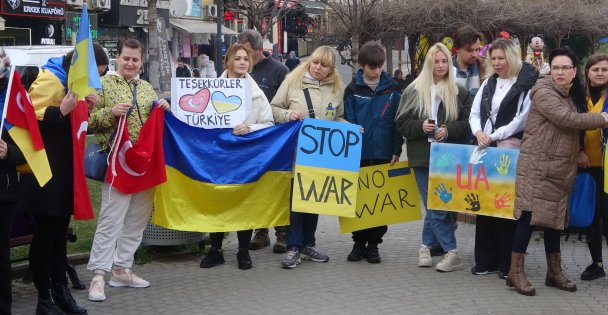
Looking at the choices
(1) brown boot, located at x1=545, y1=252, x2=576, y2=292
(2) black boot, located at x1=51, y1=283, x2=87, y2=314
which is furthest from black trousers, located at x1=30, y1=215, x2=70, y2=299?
(1) brown boot, located at x1=545, y1=252, x2=576, y2=292

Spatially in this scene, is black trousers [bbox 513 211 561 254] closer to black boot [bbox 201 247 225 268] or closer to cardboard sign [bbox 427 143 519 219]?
cardboard sign [bbox 427 143 519 219]

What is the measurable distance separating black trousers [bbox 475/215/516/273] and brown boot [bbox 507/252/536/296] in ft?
1.59

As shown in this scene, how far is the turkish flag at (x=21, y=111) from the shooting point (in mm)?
5168

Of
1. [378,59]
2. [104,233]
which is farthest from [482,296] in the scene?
[104,233]

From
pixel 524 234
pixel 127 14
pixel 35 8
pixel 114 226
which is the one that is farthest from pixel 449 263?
pixel 127 14

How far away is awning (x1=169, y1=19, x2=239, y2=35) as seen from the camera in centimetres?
4030

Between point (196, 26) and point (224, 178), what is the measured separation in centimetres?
3555

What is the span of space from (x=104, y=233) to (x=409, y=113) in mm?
2592

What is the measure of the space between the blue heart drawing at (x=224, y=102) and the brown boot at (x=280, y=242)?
4.19 ft

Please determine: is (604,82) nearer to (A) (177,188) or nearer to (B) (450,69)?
(B) (450,69)

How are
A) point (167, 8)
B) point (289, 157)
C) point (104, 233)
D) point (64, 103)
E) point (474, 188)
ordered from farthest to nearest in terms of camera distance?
point (167, 8)
point (289, 157)
point (474, 188)
point (104, 233)
point (64, 103)

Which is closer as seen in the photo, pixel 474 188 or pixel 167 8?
pixel 474 188

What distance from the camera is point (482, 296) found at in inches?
251

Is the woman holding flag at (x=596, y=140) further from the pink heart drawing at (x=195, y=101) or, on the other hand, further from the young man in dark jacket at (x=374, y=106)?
the pink heart drawing at (x=195, y=101)
